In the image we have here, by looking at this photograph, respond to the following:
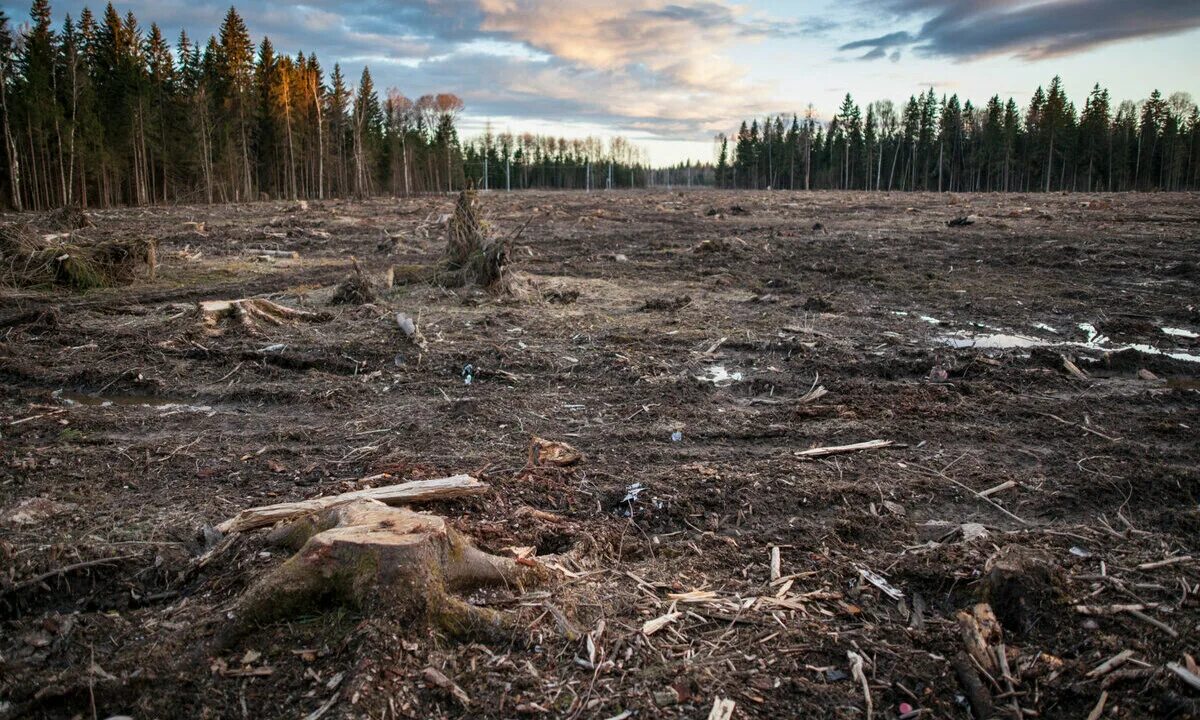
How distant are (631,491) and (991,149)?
93037mm

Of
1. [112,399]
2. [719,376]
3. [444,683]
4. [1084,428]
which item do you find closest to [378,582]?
[444,683]

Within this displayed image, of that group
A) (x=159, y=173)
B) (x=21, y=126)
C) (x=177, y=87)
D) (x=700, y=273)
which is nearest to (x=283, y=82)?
(x=177, y=87)

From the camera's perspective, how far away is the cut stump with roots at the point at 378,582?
10.2 ft

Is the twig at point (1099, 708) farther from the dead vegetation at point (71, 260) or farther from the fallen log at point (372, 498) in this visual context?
the dead vegetation at point (71, 260)

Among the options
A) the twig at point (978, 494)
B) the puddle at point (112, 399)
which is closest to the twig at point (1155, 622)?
the twig at point (978, 494)

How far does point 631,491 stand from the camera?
15.9ft

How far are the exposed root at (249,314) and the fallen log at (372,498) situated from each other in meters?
6.24

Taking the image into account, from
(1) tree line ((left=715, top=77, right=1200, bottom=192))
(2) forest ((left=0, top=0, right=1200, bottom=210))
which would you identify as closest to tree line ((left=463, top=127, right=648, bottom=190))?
(2) forest ((left=0, top=0, right=1200, bottom=210))

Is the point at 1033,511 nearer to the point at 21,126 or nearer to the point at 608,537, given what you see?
the point at 608,537

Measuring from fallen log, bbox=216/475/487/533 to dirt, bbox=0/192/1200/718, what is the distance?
0.44 ft

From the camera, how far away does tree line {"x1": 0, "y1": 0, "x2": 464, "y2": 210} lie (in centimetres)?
4053

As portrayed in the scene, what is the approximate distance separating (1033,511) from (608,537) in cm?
284

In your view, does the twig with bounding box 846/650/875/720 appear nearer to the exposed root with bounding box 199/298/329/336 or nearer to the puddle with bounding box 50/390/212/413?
the puddle with bounding box 50/390/212/413

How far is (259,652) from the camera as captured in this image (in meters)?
2.98
